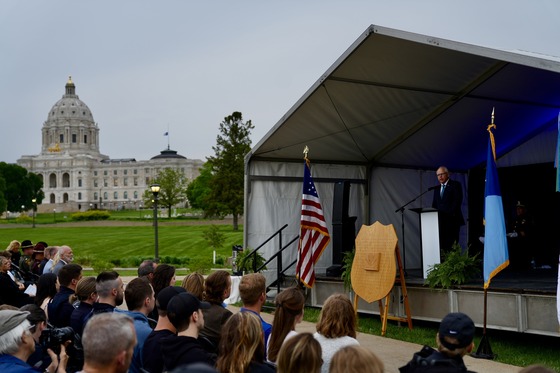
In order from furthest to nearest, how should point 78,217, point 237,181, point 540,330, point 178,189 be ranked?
point 178,189
point 78,217
point 237,181
point 540,330

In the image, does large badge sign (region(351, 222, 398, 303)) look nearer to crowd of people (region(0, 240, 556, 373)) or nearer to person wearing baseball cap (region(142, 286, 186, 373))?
crowd of people (region(0, 240, 556, 373))

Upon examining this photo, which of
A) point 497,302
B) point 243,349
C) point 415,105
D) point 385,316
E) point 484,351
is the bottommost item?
point 484,351

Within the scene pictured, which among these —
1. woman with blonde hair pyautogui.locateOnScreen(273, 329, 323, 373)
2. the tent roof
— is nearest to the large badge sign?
the tent roof

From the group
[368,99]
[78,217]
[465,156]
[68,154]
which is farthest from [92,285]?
[68,154]

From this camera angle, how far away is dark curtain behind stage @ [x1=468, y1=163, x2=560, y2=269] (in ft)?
48.2

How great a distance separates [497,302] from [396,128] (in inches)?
Result: 195

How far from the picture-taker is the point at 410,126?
44.3ft

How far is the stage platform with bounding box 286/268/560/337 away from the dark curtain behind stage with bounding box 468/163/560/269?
92.9 inches

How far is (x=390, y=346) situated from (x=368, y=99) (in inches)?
183

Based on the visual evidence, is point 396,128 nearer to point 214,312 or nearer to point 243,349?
point 214,312

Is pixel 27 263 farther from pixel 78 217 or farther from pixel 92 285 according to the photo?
pixel 78 217

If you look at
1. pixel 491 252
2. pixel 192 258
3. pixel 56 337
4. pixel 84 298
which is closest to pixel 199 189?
pixel 192 258

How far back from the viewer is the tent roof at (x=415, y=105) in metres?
10.4

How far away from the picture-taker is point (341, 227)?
1316 centimetres
